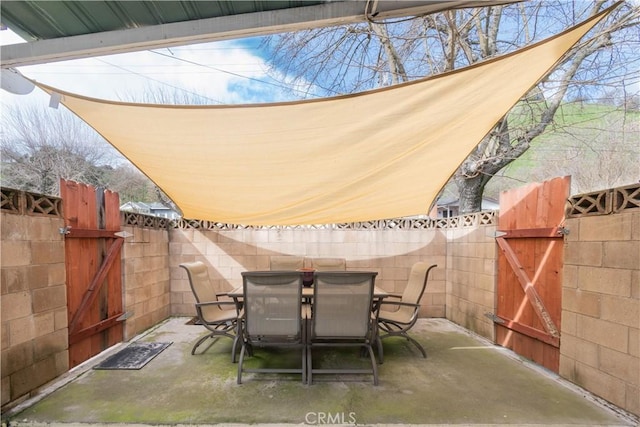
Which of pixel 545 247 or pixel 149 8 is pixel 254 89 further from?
pixel 545 247

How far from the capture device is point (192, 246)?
15.9 feet

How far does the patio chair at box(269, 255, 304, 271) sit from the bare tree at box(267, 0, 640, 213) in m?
3.56

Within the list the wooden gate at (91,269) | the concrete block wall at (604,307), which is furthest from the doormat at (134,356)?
the concrete block wall at (604,307)

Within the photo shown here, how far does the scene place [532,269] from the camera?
3.06m

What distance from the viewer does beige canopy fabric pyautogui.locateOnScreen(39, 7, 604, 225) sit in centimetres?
195

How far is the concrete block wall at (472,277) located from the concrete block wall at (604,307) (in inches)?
40.8

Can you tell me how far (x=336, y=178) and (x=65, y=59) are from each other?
7.45ft

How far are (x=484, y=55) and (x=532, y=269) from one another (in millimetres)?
4522

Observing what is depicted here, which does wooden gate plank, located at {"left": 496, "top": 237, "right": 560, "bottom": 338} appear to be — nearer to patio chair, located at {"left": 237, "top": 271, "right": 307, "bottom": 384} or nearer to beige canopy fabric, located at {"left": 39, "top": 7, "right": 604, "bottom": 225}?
beige canopy fabric, located at {"left": 39, "top": 7, "right": 604, "bottom": 225}

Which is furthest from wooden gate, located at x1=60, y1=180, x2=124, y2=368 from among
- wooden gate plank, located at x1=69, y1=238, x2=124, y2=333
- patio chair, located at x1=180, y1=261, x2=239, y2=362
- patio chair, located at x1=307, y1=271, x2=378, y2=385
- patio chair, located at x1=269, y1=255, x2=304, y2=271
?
patio chair, located at x1=307, y1=271, x2=378, y2=385

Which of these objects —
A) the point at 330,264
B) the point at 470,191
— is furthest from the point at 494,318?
the point at 470,191

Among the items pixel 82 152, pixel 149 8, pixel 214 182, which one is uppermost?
pixel 82 152

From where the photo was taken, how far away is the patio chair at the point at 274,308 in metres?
2.57

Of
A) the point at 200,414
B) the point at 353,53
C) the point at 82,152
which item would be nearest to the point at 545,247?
the point at 200,414
